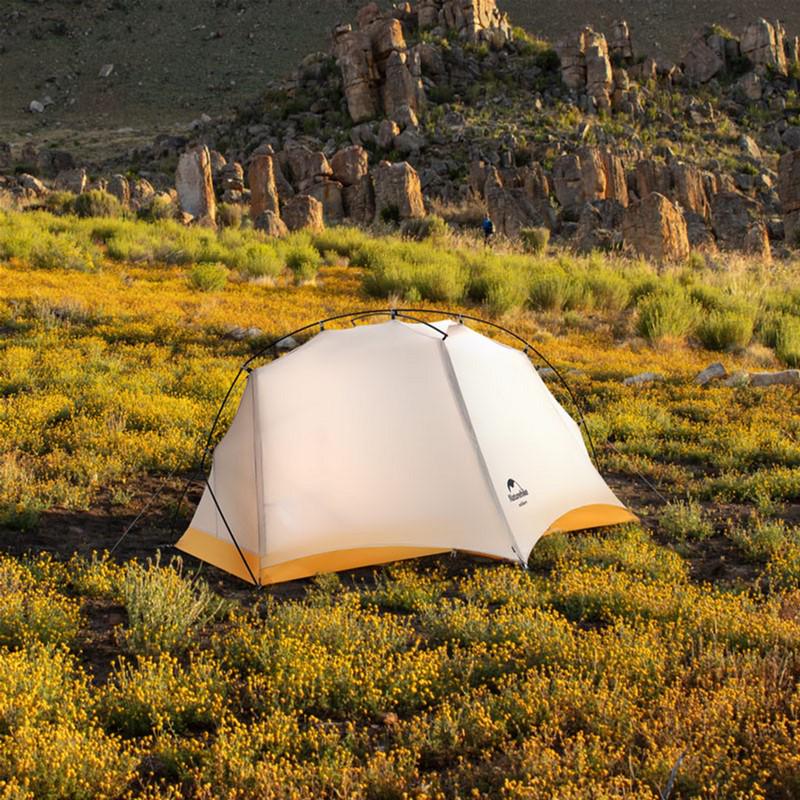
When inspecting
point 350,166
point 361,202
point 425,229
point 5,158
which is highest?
point 5,158

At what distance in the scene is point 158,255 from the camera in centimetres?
1834

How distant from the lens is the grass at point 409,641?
3.71 m

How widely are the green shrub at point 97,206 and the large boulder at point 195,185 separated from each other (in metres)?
3.80

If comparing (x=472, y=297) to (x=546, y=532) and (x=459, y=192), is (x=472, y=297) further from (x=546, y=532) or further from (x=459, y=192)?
(x=459, y=192)

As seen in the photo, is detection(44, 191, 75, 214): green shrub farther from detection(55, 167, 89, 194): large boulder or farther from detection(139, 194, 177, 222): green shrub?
detection(55, 167, 89, 194): large boulder

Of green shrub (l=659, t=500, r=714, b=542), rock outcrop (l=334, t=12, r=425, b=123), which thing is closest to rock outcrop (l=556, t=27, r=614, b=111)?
rock outcrop (l=334, t=12, r=425, b=123)

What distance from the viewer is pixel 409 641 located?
4.98 metres

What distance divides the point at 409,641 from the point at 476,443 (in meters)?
1.64

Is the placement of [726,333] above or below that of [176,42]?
below

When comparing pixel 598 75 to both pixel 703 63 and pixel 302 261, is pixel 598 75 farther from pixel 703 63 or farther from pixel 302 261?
pixel 302 261

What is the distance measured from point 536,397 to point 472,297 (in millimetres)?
9630

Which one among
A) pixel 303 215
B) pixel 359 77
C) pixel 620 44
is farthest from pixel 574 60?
pixel 303 215

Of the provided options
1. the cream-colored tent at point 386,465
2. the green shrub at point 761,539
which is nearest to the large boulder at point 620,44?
the cream-colored tent at point 386,465

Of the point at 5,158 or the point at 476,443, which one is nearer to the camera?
the point at 476,443
